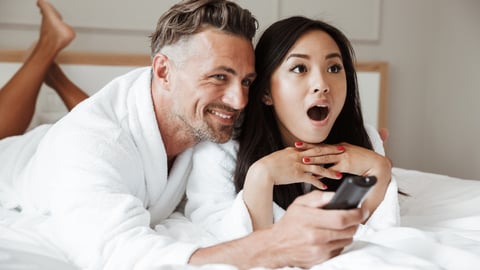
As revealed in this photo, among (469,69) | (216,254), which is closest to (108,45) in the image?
(216,254)

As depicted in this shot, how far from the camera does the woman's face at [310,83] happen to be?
1.29 m

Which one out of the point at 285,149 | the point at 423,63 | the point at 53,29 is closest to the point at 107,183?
the point at 285,149

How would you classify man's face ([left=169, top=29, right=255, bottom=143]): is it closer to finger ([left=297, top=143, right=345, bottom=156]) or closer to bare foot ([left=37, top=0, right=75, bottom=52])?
finger ([left=297, top=143, right=345, bottom=156])

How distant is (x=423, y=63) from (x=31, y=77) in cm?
212

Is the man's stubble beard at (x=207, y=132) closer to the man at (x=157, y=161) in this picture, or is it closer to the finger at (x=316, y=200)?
the man at (x=157, y=161)

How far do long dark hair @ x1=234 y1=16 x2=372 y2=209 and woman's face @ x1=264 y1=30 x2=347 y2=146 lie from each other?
0.03 m

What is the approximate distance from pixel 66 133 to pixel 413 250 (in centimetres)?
81

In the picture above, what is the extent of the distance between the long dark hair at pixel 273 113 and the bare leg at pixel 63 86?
2.84ft

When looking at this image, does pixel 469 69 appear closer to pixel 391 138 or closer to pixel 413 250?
pixel 391 138

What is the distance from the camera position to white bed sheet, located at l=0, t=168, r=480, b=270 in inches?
33.6

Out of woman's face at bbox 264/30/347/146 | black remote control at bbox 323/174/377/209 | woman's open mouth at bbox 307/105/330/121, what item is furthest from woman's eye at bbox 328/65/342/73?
black remote control at bbox 323/174/377/209

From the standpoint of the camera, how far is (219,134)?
1322 millimetres

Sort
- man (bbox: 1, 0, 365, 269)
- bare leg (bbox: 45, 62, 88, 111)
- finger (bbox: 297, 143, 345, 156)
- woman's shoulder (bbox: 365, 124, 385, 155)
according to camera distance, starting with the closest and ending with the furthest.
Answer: man (bbox: 1, 0, 365, 269), finger (bbox: 297, 143, 345, 156), woman's shoulder (bbox: 365, 124, 385, 155), bare leg (bbox: 45, 62, 88, 111)

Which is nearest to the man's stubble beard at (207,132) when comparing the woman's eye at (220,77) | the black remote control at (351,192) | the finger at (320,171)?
the woman's eye at (220,77)
